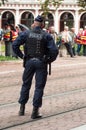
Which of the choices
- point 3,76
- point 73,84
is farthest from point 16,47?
point 3,76

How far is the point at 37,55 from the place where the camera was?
32.7 feet

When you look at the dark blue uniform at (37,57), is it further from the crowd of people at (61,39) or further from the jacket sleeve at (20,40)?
the crowd of people at (61,39)

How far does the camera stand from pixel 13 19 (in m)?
68.9

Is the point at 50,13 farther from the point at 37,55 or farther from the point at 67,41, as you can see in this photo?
the point at 37,55

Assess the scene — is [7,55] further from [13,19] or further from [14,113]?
[13,19]

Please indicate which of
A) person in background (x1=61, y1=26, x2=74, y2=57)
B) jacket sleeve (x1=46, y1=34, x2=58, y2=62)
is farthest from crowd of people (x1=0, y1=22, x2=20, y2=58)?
jacket sleeve (x1=46, y1=34, x2=58, y2=62)

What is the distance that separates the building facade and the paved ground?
49.0 metres

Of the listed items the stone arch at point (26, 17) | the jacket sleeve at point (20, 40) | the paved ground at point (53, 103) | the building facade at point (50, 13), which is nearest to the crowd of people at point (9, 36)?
the paved ground at point (53, 103)

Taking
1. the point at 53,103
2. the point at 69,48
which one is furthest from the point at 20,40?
the point at 69,48

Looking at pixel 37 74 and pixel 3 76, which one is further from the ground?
pixel 37 74

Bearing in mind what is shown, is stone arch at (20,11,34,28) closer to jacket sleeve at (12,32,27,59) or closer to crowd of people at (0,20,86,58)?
crowd of people at (0,20,86,58)

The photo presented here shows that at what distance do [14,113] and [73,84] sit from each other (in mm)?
5868

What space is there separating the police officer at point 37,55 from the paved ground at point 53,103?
0.48 m

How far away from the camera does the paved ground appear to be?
9.47 metres
